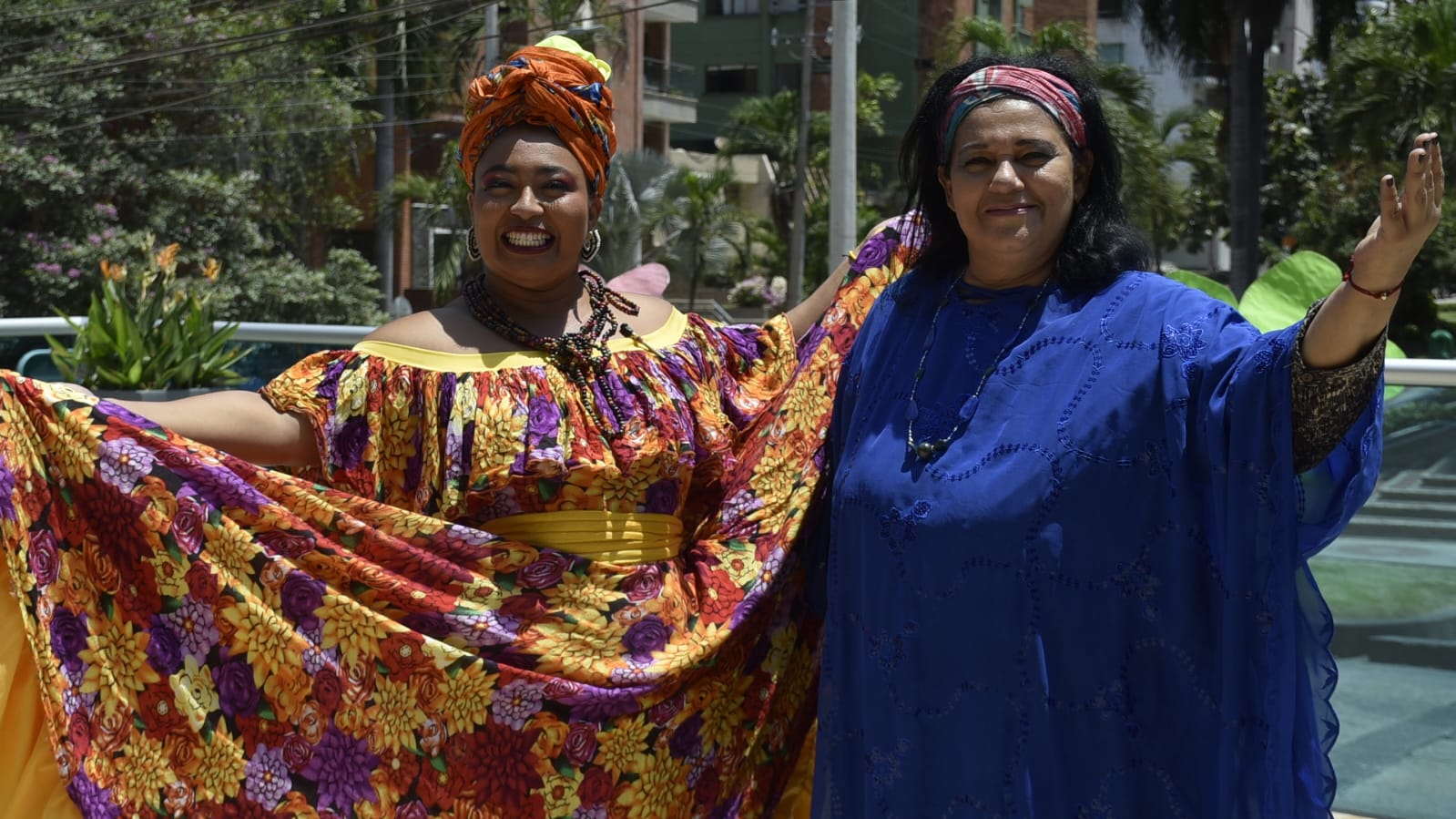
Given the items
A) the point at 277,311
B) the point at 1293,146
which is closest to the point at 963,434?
the point at 277,311

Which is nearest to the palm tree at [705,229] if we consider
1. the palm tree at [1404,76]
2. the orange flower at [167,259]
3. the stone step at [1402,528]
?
the palm tree at [1404,76]

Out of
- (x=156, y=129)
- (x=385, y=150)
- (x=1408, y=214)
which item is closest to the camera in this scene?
(x=1408, y=214)

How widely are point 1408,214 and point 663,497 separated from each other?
4.75 ft

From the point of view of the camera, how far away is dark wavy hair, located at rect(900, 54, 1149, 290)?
106 inches

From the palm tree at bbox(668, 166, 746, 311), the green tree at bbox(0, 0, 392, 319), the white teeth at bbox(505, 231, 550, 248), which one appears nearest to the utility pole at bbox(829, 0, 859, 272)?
the green tree at bbox(0, 0, 392, 319)

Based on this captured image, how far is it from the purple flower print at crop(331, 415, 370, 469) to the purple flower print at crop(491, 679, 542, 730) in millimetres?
521

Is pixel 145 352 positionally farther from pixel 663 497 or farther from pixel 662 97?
pixel 662 97

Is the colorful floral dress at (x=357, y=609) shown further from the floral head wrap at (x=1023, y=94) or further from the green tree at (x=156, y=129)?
the green tree at (x=156, y=129)

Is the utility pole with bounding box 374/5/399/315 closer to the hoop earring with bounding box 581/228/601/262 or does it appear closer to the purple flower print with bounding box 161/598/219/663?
the hoop earring with bounding box 581/228/601/262

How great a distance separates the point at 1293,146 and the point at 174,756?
30.5 m

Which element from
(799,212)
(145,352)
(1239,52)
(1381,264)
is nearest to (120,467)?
(1381,264)

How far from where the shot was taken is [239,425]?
2.91 metres

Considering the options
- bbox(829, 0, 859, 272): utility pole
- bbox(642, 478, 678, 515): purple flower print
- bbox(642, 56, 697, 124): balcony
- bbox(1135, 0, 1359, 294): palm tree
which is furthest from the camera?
bbox(642, 56, 697, 124): balcony

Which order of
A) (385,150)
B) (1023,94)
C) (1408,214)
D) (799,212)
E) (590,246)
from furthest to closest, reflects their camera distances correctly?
(799,212) → (385,150) → (590,246) → (1023,94) → (1408,214)
